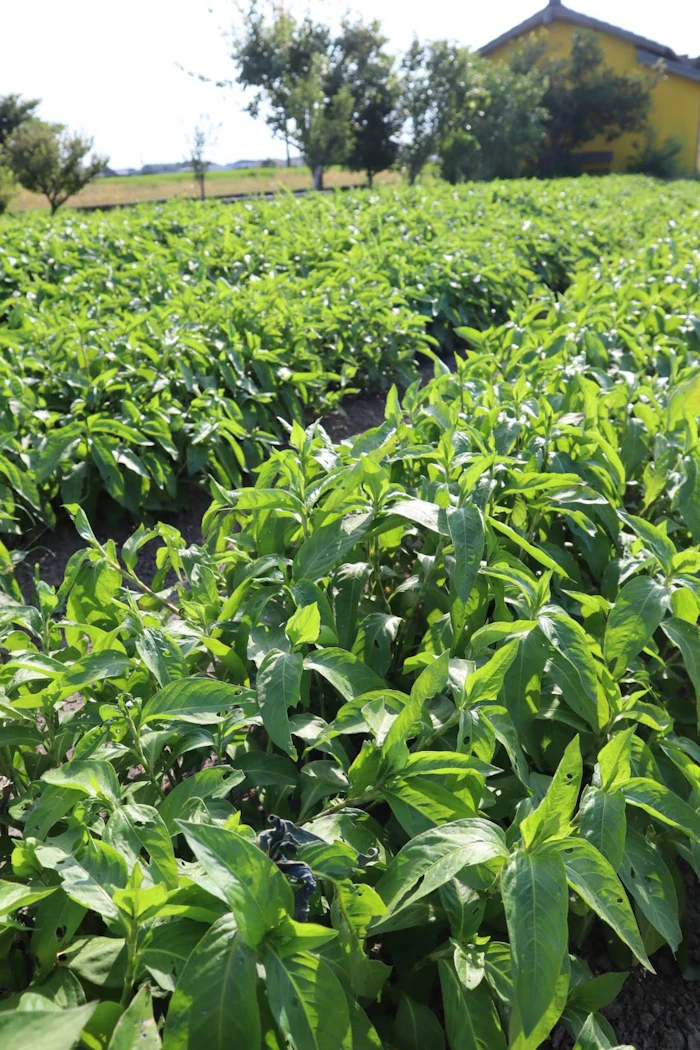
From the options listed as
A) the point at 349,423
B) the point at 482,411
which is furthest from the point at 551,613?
the point at 349,423

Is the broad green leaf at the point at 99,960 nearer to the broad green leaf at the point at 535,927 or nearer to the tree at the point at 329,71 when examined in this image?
the broad green leaf at the point at 535,927

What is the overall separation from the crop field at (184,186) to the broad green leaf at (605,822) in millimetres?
34411

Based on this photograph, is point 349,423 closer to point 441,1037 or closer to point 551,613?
point 551,613

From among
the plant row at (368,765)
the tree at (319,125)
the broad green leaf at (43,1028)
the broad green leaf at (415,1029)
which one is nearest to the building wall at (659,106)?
the tree at (319,125)

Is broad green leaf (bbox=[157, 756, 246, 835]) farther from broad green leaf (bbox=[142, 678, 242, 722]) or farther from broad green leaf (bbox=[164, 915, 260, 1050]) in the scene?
broad green leaf (bbox=[164, 915, 260, 1050])

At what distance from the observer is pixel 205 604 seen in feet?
5.94

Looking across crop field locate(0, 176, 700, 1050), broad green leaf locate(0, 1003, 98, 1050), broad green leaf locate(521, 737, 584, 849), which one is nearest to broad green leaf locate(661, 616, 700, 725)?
crop field locate(0, 176, 700, 1050)

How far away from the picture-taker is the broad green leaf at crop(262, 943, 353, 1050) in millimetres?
927

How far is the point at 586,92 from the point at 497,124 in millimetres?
6437

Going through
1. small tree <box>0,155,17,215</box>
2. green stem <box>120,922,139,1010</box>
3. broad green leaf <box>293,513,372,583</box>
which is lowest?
green stem <box>120,922,139,1010</box>

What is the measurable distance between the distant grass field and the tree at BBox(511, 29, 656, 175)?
724cm

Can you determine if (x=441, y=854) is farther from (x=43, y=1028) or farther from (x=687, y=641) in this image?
(x=687, y=641)

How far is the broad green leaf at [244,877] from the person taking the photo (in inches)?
36.7

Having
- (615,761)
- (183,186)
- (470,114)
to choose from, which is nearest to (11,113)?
(183,186)
